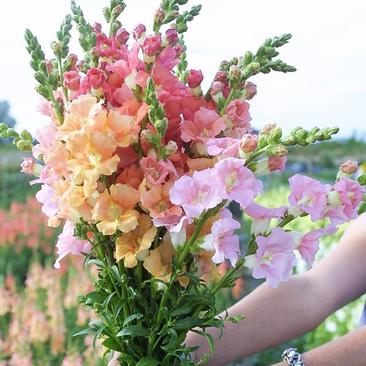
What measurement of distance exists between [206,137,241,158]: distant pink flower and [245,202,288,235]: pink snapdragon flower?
0.08 metres

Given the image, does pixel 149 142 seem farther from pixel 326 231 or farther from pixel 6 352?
pixel 6 352

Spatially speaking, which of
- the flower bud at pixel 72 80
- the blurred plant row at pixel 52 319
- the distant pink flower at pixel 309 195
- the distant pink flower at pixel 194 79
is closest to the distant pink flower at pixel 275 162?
the distant pink flower at pixel 309 195

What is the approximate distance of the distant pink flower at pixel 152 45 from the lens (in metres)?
0.87

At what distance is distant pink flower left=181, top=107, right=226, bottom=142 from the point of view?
34.0 inches

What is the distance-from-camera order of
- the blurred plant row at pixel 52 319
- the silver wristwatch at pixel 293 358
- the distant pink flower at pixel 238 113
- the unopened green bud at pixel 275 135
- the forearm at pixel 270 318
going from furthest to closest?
the blurred plant row at pixel 52 319 < the forearm at pixel 270 318 < the silver wristwatch at pixel 293 358 < the distant pink flower at pixel 238 113 < the unopened green bud at pixel 275 135

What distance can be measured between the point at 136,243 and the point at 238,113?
0.19 meters

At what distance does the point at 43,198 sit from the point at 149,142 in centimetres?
17

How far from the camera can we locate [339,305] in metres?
1.42

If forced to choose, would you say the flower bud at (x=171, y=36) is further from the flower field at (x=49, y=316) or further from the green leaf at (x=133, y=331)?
the flower field at (x=49, y=316)

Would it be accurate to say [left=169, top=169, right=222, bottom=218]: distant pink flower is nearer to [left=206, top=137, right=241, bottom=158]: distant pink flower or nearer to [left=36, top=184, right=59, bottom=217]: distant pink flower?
[left=206, top=137, right=241, bottom=158]: distant pink flower

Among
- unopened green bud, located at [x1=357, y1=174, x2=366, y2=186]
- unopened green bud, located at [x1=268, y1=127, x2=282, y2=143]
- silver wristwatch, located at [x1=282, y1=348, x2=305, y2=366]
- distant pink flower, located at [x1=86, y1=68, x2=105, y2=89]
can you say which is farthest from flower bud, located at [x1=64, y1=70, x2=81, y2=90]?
silver wristwatch, located at [x1=282, y1=348, x2=305, y2=366]

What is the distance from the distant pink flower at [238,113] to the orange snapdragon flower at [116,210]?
0.48ft

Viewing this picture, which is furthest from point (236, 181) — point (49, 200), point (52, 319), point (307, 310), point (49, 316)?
point (49, 316)

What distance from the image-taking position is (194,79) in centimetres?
90
